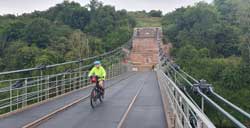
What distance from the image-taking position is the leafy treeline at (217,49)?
113 ft

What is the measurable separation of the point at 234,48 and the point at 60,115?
139 feet

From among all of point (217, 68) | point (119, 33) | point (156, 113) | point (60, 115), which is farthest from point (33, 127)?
point (119, 33)

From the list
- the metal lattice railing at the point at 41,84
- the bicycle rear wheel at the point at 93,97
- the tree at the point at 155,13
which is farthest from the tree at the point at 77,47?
the tree at the point at 155,13

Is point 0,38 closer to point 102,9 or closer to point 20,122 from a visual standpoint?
point 102,9

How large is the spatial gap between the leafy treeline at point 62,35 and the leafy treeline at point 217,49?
29.6ft

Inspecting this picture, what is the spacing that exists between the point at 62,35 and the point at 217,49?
1925cm

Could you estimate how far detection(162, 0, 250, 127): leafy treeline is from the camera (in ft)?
113

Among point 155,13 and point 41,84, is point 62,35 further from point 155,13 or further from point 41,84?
point 155,13

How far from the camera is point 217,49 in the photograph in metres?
50.8

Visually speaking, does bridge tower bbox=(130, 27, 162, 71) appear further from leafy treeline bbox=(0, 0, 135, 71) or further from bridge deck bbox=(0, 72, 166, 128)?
bridge deck bbox=(0, 72, 166, 128)

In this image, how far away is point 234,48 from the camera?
5159cm

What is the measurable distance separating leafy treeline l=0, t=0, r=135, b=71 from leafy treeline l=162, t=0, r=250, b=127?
9.02 metres

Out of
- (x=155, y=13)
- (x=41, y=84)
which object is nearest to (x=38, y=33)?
(x=41, y=84)

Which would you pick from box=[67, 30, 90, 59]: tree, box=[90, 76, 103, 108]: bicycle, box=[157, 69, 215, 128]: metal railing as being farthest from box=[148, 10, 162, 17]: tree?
box=[157, 69, 215, 128]: metal railing
